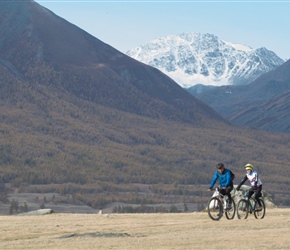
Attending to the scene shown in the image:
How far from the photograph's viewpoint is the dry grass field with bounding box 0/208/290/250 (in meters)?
32.1

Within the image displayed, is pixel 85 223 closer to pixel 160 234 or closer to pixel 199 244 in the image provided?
pixel 160 234

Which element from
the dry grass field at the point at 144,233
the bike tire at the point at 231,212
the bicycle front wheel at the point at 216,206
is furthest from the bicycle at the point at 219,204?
the dry grass field at the point at 144,233

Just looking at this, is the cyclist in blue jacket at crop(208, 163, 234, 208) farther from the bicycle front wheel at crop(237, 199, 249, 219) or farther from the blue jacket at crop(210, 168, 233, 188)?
the bicycle front wheel at crop(237, 199, 249, 219)

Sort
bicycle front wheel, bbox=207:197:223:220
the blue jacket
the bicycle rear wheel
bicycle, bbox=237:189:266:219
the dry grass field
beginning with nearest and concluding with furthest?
1. the dry grass field
2. the blue jacket
3. bicycle front wheel, bbox=207:197:223:220
4. bicycle, bbox=237:189:266:219
5. the bicycle rear wheel

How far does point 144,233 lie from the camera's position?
119 ft

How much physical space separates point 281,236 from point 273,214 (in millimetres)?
12940

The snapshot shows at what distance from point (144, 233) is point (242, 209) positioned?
24.4 ft

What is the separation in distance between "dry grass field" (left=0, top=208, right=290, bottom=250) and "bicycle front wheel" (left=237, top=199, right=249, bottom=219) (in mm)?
600

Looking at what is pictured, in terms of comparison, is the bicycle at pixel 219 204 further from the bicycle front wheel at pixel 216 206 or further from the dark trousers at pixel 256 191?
the dark trousers at pixel 256 191

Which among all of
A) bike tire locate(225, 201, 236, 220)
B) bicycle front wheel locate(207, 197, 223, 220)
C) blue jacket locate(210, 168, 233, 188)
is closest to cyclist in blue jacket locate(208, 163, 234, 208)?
blue jacket locate(210, 168, 233, 188)

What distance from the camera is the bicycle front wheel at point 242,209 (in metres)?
41.8

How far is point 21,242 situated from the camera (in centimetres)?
3356

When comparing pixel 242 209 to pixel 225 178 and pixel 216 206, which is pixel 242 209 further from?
pixel 225 178

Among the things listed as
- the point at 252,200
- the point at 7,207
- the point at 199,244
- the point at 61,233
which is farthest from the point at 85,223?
the point at 7,207
